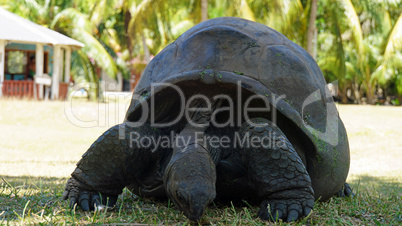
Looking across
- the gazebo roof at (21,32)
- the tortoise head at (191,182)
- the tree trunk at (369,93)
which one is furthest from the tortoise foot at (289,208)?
the tree trunk at (369,93)

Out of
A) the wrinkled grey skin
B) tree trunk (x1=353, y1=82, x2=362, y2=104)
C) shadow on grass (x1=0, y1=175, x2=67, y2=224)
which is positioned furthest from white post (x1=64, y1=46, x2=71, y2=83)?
the wrinkled grey skin

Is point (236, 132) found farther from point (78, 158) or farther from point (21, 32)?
point (21, 32)

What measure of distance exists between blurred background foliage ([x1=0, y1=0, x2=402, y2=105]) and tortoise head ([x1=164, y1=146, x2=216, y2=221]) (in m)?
11.6

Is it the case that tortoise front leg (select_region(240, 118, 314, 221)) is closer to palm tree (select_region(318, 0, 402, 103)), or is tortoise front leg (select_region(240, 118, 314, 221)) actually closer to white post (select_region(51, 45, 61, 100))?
palm tree (select_region(318, 0, 402, 103))

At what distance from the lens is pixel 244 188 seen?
2492 millimetres

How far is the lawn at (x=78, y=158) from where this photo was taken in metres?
2.35

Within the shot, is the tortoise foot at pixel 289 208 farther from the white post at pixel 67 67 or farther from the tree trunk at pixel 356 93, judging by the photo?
the tree trunk at pixel 356 93

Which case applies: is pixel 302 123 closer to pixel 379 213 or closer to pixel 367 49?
Result: pixel 379 213

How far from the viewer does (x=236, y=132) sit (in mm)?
2539

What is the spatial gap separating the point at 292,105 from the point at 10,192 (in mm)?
1904

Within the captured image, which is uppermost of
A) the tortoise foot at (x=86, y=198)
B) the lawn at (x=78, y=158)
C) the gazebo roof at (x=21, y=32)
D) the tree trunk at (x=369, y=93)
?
the gazebo roof at (x=21, y=32)

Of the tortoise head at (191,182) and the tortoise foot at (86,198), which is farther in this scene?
the tortoise foot at (86,198)

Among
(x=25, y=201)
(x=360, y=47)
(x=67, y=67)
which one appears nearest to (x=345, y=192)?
(x=25, y=201)

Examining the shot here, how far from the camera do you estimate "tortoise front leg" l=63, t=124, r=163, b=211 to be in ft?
8.04
